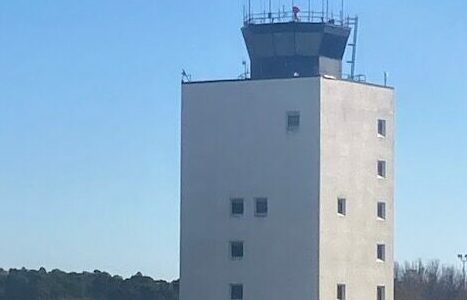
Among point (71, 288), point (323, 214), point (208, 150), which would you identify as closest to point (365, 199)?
point (323, 214)

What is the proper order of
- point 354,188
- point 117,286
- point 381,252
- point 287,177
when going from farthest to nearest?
point 117,286 < point 381,252 < point 354,188 < point 287,177

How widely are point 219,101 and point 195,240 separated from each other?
5.97m

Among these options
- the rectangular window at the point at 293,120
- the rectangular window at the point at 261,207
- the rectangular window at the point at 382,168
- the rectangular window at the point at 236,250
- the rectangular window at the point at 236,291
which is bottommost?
the rectangular window at the point at 236,291

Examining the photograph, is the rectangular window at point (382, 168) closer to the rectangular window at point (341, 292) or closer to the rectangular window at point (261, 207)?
the rectangular window at point (341, 292)

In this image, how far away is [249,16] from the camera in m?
59.5

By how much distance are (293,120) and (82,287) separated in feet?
181

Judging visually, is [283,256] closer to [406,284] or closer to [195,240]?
[195,240]

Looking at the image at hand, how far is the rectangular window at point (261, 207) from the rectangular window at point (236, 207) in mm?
657

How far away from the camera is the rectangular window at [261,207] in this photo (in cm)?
5747

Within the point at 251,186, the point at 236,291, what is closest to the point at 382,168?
the point at 251,186

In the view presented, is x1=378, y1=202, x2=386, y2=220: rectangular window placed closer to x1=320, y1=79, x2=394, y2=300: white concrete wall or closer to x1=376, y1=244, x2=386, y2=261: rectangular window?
x1=320, y1=79, x2=394, y2=300: white concrete wall

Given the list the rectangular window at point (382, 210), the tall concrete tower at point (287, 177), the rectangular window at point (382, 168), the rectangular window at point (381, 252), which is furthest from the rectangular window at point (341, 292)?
the rectangular window at point (382, 168)

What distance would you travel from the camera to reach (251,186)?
5781 cm

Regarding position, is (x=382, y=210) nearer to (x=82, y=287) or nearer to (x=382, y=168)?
(x=382, y=168)
